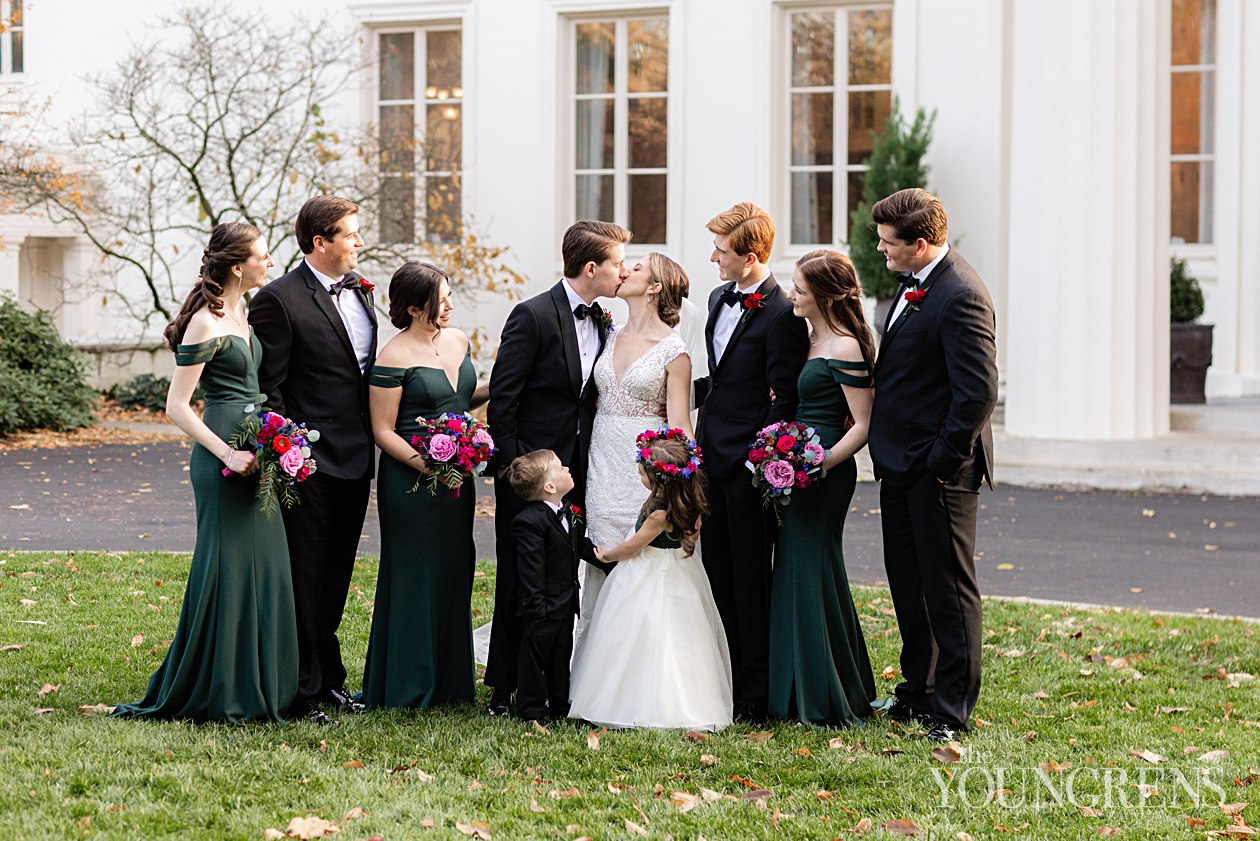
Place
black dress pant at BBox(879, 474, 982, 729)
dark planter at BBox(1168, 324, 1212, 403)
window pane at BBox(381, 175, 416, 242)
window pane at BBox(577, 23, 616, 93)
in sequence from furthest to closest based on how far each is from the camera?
1. window pane at BBox(577, 23, 616, 93)
2. window pane at BBox(381, 175, 416, 242)
3. dark planter at BBox(1168, 324, 1212, 403)
4. black dress pant at BBox(879, 474, 982, 729)

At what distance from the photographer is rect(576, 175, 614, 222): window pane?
18828mm

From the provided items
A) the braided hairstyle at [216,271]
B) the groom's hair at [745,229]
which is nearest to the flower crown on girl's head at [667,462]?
the groom's hair at [745,229]

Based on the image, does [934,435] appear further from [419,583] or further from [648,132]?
[648,132]

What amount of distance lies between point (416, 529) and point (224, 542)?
2.63ft

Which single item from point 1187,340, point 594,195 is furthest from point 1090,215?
point 594,195

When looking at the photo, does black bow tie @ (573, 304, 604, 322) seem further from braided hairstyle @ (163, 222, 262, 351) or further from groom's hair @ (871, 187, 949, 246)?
braided hairstyle @ (163, 222, 262, 351)

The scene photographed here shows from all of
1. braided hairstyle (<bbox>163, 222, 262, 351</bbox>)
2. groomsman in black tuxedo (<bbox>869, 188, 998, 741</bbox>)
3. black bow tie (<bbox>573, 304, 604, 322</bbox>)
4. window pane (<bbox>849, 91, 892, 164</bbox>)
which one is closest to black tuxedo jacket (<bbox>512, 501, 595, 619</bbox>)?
black bow tie (<bbox>573, 304, 604, 322</bbox>)

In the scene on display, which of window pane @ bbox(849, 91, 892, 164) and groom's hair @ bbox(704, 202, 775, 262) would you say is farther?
window pane @ bbox(849, 91, 892, 164)

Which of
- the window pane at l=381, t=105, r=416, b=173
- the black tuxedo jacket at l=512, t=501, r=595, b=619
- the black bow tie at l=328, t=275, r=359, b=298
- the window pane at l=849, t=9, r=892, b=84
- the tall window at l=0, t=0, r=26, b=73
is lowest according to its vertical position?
the black tuxedo jacket at l=512, t=501, r=595, b=619

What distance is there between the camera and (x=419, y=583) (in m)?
6.21

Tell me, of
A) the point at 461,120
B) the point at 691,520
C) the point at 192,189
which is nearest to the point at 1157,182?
the point at 461,120

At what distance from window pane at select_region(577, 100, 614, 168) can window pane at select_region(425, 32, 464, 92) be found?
170cm

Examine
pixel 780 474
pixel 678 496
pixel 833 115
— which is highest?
pixel 833 115

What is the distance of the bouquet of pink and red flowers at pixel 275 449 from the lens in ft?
18.7
